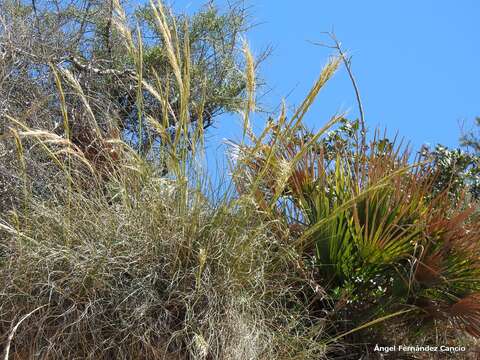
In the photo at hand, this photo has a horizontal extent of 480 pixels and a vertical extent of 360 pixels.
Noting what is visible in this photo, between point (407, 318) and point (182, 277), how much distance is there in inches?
64.8

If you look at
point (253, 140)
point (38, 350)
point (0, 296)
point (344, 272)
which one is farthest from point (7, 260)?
point (344, 272)

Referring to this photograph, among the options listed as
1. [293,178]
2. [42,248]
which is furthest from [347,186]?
[42,248]

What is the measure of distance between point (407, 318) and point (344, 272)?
0.53m

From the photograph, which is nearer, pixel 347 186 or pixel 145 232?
pixel 145 232

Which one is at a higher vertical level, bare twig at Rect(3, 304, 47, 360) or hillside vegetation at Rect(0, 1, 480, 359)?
hillside vegetation at Rect(0, 1, 480, 359)

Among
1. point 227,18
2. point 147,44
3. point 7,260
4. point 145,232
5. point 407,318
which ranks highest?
point 227,18

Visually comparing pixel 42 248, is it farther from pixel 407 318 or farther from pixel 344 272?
pixel 407 318

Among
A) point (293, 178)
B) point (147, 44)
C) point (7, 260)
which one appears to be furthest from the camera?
point (147, 44)

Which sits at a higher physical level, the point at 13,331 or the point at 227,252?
the point at 227,252

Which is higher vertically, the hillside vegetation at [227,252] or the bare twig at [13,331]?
the hillside vegetation at [227,252]

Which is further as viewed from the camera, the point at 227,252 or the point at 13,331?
the point at 227,252

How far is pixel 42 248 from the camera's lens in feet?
16.3

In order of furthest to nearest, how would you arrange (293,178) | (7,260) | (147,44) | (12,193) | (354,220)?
(147,44)
(12,193)
(293,178)
(354,220)
(7,260)

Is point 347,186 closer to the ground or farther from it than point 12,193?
farther from it
